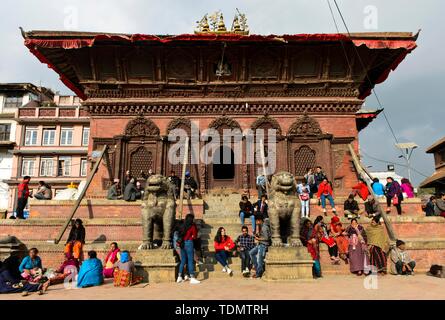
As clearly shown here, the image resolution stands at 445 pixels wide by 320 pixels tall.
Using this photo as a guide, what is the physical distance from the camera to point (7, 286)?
23.0 ft

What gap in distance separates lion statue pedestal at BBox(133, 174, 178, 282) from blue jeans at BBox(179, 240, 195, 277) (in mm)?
188

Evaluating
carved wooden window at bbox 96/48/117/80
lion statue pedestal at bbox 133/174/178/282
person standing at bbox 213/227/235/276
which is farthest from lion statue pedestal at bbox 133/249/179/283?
carved wooden window at bbox 96/48/117/80

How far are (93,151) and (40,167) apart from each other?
91.0 ft

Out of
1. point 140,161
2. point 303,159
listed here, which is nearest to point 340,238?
point 303,159

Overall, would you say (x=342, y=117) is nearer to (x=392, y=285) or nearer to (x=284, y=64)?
(x=284, y=64)

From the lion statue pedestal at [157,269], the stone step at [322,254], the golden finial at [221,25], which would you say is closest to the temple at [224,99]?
the golden finial at [221,25]

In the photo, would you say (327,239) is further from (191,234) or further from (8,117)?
(8,117)

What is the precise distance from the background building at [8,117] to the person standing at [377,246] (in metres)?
40.4

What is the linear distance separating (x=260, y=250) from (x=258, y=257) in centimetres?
18

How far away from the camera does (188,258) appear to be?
8125 mm

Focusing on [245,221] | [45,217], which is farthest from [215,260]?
[45,217]

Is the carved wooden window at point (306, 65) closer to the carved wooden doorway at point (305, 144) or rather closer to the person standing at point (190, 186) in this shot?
the carved wooden doorway at point (305, 144)

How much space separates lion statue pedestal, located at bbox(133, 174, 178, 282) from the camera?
7953 mm

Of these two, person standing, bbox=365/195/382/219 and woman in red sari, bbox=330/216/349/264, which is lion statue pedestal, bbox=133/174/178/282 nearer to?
woman in red sari, bbox=330/216/349/264
